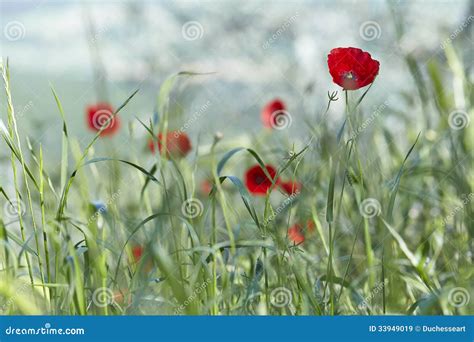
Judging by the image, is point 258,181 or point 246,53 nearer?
point 258,181

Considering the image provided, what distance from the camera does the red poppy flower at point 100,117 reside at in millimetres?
1705

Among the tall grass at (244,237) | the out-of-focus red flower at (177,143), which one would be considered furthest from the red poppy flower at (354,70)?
the out-of-focus red flower at (177,143)

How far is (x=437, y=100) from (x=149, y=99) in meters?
1.12

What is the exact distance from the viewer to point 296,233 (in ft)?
5.88

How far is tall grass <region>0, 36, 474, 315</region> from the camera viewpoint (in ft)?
3.92

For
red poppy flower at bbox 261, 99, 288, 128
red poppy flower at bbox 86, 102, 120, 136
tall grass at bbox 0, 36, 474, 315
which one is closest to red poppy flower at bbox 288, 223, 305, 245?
tall grass at bbox 0, 36, 474, 315

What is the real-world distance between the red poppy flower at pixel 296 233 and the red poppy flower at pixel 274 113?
0.82ft

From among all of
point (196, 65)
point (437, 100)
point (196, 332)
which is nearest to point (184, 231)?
point (196, 332)

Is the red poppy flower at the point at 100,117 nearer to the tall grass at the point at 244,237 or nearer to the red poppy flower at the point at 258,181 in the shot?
the tall grass at the point at 244,237

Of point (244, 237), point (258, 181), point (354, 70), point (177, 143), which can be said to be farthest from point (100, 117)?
point (354, 70)

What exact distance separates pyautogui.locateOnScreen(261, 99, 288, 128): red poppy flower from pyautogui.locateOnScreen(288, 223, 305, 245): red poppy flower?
250 mm

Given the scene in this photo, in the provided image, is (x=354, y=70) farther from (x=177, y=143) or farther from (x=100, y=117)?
(x=100, y=117)

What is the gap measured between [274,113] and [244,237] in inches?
19.5

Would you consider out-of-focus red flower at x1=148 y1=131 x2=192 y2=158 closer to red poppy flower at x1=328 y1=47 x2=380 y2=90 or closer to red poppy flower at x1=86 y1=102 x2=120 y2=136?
red poppy flower at x1=86 y1=102 x2=120 y2=136
